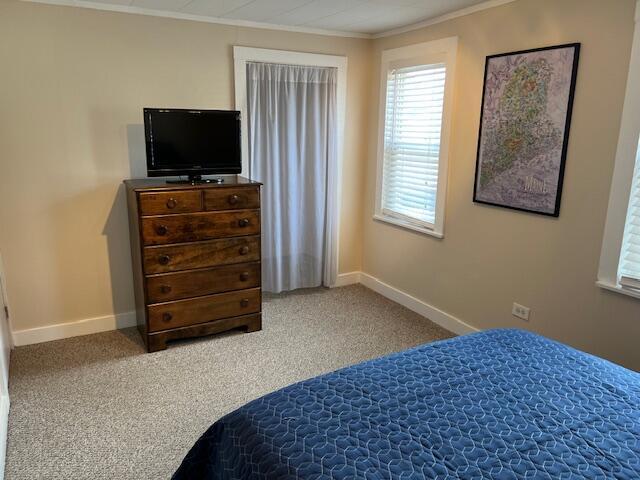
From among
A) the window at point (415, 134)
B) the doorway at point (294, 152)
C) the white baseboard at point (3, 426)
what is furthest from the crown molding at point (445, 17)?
the white baseboard at point (3, 426)

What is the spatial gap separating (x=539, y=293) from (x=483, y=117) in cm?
122

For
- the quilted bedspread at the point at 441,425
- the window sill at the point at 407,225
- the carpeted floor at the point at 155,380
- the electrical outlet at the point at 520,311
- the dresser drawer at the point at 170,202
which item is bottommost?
the carpeted floor at the point at 155,380

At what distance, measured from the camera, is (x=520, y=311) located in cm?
316

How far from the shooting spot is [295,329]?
3723 mm

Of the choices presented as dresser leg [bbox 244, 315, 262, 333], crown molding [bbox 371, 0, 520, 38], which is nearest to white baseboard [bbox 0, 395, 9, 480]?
dresser leg [bbox 244, 315, 262, 333]

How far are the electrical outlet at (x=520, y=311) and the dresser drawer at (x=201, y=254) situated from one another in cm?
182

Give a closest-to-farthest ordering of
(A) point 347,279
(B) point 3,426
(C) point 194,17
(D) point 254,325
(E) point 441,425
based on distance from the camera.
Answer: (E) point 441,425 < (B) point 3,426 < (C) point 194,17 < (D) point 254,325 < (A) point 347,279

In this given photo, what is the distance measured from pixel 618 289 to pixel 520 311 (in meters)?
0.71

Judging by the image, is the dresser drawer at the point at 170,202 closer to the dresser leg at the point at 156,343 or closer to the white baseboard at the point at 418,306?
the dresser leg at the point at 156,343

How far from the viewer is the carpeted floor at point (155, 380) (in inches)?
90.4

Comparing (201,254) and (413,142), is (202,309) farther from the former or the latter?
(413,142)

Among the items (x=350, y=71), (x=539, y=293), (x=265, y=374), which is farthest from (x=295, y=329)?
(x=350, y=71)

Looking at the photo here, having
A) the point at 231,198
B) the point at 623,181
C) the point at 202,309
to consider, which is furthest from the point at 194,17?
the point at 623,181

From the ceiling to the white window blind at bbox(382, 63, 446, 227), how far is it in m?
0.44
